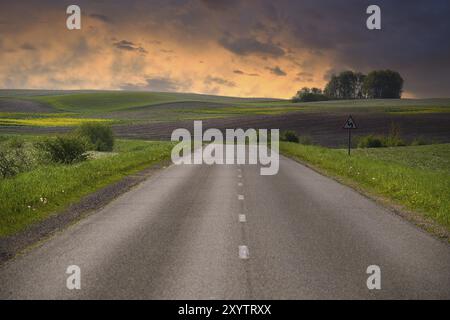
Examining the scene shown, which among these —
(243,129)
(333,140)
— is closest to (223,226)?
(333,140)

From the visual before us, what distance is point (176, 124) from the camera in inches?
3787

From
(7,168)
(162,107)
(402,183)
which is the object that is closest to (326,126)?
(7,168)

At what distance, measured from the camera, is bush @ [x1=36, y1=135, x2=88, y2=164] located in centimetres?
3038

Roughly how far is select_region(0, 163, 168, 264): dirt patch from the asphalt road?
370mm

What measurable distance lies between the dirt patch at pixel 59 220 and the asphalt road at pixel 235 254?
370 millimetres

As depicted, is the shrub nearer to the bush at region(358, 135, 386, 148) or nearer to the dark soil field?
the dark soil field

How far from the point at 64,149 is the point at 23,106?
374ft

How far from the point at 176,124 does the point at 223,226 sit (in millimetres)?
84639

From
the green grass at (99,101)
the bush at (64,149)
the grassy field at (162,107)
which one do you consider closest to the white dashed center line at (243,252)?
the bush at (64,149)

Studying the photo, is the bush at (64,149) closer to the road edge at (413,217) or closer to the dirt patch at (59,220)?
the dirt patch at (59,220)

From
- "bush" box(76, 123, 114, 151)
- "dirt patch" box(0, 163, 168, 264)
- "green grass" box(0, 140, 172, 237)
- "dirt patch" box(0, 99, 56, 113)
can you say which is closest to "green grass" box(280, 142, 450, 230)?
"dirt patch" box(0, 163, 168, 264)

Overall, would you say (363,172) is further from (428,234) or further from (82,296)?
(82,296)

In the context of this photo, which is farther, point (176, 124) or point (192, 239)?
point (176, 124)

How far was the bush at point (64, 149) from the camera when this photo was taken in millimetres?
30375
